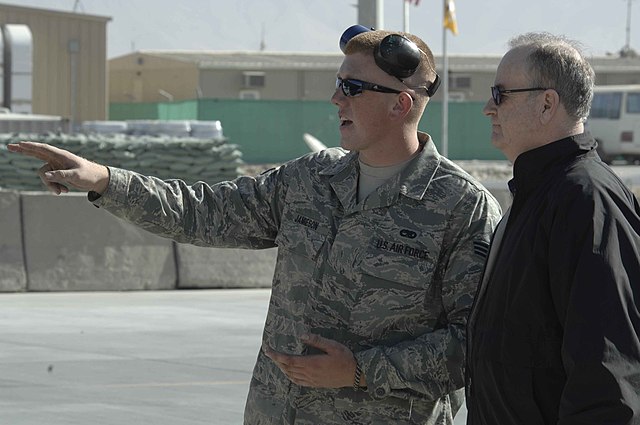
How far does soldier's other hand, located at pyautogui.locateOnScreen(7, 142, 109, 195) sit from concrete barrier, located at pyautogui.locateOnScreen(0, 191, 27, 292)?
28.5ft

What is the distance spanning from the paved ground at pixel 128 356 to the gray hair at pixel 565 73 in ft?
16.1

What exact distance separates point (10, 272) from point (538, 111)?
9.98 metres

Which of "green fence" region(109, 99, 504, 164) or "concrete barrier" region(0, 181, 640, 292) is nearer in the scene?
"concrete barrier" region(0, 181, 640, 292)

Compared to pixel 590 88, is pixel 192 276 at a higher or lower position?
lower

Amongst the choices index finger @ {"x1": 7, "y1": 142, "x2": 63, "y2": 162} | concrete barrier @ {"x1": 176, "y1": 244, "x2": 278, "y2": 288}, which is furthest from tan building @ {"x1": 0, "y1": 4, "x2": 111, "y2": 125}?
index finger @ {"x1": 7, "y1": 142, "x2": 63, "y2": 162}

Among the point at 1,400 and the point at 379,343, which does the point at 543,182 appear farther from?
the point at 1,400

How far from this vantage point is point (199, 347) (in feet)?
34.7

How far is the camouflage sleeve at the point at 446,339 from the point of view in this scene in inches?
151

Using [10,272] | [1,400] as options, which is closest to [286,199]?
[1,400]

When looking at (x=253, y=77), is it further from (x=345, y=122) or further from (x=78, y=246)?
(x=345, y=122)

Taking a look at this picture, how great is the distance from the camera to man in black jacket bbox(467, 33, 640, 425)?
3.00 m

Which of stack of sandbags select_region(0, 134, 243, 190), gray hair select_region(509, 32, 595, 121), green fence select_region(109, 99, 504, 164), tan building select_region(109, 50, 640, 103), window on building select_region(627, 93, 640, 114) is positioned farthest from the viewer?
tan building select_region(109, 50, 640, 103)

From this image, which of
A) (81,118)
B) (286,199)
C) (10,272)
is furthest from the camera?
(81,118)

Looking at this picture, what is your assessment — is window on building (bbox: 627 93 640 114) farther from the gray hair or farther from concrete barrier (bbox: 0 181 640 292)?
the gray hair
